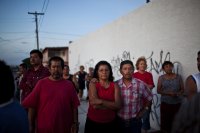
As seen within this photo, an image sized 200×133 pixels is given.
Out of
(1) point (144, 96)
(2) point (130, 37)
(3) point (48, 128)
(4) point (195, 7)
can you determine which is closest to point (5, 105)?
(3) point (48, 128)

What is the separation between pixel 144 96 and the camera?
11.3 feet

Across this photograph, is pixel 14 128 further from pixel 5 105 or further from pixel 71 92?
pixel 71 92

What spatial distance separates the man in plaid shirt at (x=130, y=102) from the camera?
3.22 metres

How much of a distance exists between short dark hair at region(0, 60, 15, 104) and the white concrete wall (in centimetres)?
393

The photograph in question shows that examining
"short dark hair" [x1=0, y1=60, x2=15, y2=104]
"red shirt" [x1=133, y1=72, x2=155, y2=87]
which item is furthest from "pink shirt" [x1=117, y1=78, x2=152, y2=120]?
"short dark hair" [x1=0, y1=60, x2=15, y2=104]

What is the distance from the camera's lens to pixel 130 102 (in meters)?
3.22

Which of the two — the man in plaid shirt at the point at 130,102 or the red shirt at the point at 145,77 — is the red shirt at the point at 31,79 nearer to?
the man in plaid shirt at the point at 130,102

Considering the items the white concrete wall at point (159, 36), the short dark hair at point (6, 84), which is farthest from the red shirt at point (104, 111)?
the white concrete wall at point (159, 36)

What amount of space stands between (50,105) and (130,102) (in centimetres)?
119

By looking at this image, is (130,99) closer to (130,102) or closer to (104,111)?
(130,102)

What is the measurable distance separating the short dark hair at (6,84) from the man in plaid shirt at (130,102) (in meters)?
1.96

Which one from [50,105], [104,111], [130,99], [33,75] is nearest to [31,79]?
[33,75]

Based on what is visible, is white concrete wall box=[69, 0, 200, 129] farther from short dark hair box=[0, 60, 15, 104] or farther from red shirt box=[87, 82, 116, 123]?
short dark hair box=[0, 60, 15, 104]

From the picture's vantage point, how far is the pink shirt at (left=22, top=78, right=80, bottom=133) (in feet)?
9.41
